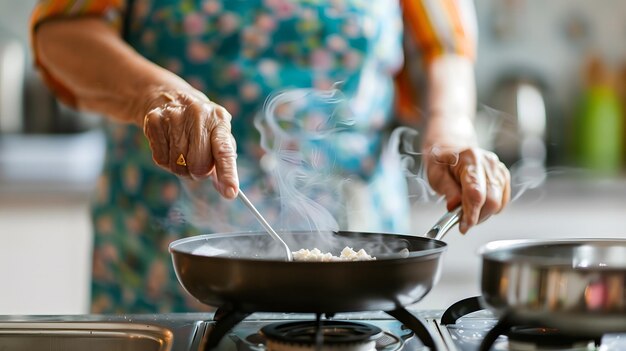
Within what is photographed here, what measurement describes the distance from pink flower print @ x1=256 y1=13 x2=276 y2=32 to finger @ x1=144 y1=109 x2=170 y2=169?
17.9 inches

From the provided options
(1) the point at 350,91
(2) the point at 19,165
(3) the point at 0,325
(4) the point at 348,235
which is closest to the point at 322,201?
(4) the point at 348,235

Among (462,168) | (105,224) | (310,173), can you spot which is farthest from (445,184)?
(105,224)

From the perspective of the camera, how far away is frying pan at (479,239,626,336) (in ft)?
2.15

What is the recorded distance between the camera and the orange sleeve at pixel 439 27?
139 cm

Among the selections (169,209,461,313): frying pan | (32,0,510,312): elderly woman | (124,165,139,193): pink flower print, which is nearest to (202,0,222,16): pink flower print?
(32,0,510,312): elderly woman

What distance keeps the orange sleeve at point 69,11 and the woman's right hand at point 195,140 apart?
A: 1.26ft

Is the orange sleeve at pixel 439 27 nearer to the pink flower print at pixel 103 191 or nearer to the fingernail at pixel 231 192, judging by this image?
the pink flower print at pixel 103 191

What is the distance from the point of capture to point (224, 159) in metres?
0.83

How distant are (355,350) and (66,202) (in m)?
1.54

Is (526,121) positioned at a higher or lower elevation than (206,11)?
lower

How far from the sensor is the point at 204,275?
2.40 ft

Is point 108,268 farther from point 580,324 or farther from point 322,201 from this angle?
point 580,324

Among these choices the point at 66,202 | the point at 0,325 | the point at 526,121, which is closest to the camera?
the point at 0,325

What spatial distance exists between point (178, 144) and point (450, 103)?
0.57m
